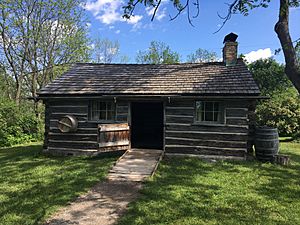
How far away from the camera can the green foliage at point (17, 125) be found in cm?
1619

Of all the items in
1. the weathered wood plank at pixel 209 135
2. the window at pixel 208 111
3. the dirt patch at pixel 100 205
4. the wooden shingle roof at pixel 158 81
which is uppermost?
the wooden shingle roof at pixel 158 81

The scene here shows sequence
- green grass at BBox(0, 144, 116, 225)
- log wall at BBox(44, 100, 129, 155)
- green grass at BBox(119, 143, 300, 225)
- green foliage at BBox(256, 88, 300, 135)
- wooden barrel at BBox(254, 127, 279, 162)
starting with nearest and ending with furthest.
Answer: green grass at BBox(119, 143, 300, 225) < green grass at BBox(0, 144, 116, 225) < wooden barrel at BBox(254, 127, 279, 162) < log wall at BBox(44, 100, 129, 155) < green foliage at BBox(256, 88, 300, 135)

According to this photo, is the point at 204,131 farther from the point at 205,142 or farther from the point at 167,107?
the point at 167,107

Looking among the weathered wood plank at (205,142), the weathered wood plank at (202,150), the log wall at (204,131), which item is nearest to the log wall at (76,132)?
Result: the log wall at (204,131)

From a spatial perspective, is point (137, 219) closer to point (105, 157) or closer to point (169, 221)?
point (169, 221)

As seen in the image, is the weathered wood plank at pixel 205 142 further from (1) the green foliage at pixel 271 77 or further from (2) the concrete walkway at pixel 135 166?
(1) the green foliage at pixel 271 77

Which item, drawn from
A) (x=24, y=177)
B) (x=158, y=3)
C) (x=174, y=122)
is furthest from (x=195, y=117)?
(x=24, y=177)

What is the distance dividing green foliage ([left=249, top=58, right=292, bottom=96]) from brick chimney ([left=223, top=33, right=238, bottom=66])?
88.7 ft

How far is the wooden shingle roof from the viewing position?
9.71m

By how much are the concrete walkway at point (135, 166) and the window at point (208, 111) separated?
7.63 ft

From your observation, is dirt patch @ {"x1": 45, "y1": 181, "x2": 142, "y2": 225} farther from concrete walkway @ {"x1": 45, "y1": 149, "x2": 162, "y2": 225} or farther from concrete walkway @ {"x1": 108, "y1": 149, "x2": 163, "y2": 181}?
concrete walkway @ {"x1": 108, "y1": 149, "x2": 163, "y2": 181}

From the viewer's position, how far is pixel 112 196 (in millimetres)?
6051

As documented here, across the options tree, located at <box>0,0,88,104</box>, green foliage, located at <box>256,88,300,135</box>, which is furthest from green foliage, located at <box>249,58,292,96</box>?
tree, located at <box>0,0,88,104</box>

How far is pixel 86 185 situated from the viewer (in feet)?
22.1
